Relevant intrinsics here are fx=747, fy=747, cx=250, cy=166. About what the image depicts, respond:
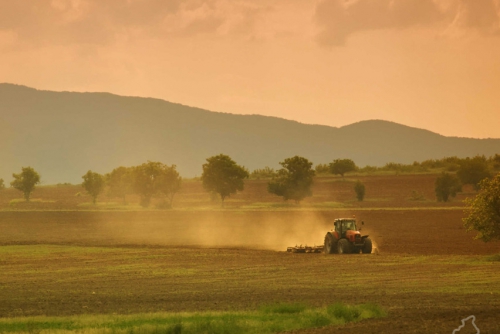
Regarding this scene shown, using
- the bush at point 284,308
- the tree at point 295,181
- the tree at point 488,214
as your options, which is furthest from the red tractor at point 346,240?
the tree at point 295,181

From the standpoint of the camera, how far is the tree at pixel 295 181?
11306cm

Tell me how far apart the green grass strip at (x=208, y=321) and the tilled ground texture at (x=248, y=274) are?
1.12m

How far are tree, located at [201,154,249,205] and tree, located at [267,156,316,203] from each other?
5639 millimetres

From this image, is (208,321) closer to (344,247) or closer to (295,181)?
(344,247)

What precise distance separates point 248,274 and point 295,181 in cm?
8063

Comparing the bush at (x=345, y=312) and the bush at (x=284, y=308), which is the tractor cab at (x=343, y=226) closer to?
the bush at (x=284, y=308)

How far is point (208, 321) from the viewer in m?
20.1

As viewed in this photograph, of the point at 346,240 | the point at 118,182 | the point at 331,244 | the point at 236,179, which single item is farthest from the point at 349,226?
the point at 118,182

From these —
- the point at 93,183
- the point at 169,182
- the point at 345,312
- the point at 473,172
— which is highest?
the point at 473,172

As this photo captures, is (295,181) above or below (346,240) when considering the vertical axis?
above

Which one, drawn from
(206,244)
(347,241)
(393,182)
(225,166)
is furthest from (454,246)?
(393,182)

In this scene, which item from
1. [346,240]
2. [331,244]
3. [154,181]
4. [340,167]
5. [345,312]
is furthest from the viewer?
[340,167]

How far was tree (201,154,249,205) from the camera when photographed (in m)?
116

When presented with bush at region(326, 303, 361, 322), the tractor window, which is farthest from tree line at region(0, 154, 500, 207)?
bush at region(326, 303, 361, 322)
